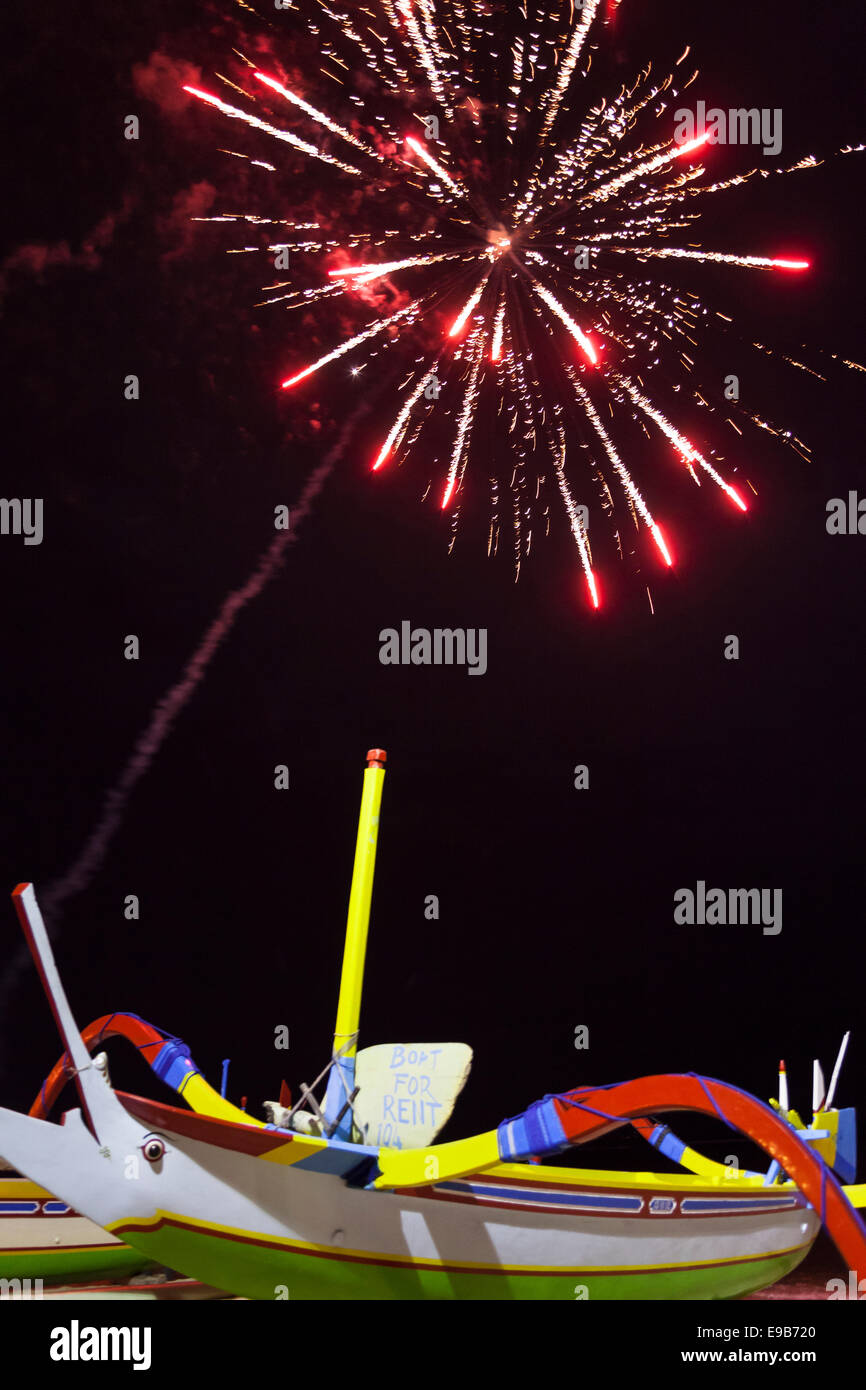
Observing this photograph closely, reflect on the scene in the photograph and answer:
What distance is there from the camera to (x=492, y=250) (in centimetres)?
766

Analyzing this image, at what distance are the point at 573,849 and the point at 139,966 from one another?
9.80 ft

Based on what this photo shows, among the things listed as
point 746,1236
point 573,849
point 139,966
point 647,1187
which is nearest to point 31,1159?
point 647,1187

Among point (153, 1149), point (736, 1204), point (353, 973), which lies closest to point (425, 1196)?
point (153, 1149)

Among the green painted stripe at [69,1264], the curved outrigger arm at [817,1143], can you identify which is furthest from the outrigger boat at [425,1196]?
the green painted stripe at [69,1264]

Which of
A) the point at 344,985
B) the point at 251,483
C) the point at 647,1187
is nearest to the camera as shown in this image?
the point at 647,1187

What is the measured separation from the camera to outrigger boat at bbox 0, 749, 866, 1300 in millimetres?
3525

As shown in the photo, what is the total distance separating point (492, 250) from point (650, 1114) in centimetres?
581

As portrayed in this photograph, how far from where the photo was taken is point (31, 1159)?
344 cm

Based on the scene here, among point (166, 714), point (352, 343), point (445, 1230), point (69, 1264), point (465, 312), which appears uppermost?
point (465, 312)

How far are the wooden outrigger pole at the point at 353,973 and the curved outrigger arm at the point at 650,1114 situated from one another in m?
1.25

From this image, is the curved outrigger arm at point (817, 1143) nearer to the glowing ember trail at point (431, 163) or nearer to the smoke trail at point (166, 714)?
the smoke trail at point (166, 714)

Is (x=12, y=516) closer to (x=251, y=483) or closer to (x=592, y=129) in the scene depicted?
(x=251, y=483)

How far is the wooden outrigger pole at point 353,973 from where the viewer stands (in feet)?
16.7

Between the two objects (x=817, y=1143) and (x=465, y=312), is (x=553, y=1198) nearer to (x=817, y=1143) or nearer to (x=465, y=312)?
(x=817, y=1143)
